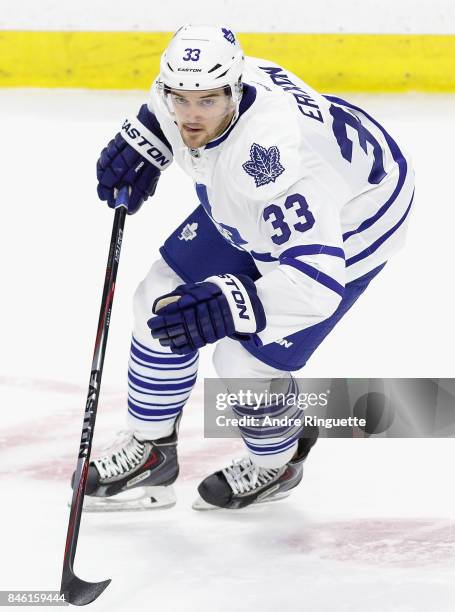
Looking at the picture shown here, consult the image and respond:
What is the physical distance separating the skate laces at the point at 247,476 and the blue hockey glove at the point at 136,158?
2.09ft

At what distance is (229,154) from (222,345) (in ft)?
1.54

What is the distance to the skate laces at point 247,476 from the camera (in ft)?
8.70

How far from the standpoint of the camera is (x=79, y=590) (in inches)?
82.8

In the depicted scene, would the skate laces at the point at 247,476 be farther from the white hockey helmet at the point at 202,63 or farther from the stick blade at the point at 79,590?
the white hockey helmet at the point at 202,63

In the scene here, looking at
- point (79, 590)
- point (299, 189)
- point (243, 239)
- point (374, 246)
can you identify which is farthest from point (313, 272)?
point (79, 590)

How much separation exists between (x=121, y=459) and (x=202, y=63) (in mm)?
976

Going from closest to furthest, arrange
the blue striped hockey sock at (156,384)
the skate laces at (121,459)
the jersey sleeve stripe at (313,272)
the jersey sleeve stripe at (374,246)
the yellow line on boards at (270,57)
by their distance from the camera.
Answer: the jersey sleeve stripe at (313,272) → the jersey sleeve stripe at (374,246) → the blue striped hockey sock at (156,384) → the skate laces at (121,459) → the yellow line on boards at (270,57)

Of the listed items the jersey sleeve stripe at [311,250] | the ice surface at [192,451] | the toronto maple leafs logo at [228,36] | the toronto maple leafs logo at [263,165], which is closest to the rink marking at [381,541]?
the ice surface at [192,451]

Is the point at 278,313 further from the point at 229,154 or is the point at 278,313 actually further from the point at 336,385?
the point at 336,385

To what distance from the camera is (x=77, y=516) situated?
2.19 metres

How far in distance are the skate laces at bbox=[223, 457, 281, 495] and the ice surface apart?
52 millimetres

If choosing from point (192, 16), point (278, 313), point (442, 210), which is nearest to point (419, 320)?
point (442, 210)

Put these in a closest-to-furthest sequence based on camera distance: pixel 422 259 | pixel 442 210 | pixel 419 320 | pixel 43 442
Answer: pixel 43 442, pixel 419 320, pixel 422 259, pixel 442 210

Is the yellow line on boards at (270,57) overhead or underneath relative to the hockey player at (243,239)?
overhead
